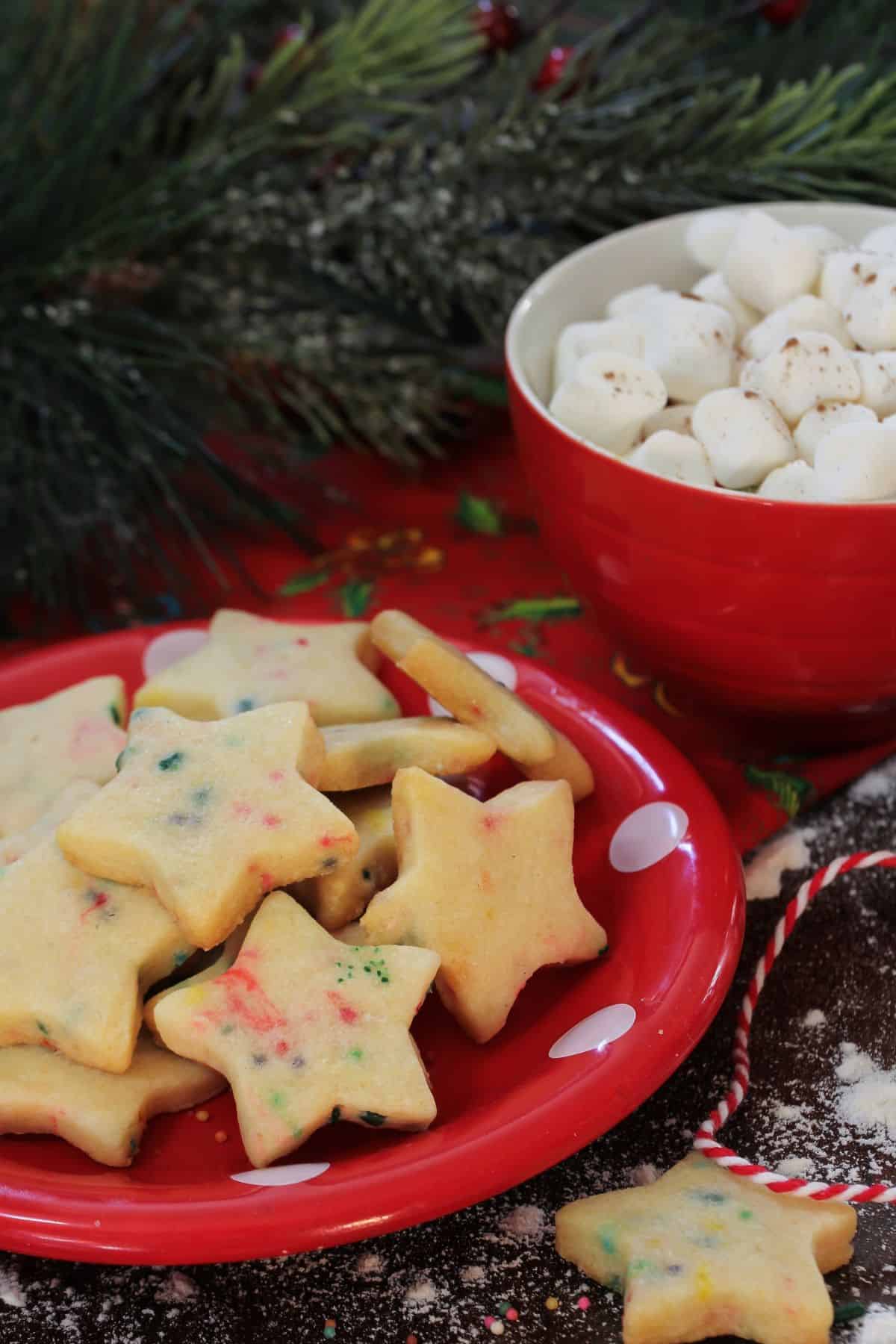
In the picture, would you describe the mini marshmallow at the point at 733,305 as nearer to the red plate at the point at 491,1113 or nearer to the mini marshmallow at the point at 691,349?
the mini marshmallow at the point at 691,349

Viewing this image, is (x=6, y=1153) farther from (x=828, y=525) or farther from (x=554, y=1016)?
(x=828, y=525)

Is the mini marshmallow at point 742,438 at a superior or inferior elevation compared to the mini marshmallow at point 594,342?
inferior

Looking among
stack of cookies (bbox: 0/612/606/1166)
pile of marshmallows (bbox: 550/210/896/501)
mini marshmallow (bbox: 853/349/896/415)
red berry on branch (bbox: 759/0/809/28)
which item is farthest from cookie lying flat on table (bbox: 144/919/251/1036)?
red berry on branch (bbox: 759/0/809/28)

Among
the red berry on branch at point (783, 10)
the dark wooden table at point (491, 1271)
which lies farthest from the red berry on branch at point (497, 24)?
the dark wooden table at point (491, 1271)

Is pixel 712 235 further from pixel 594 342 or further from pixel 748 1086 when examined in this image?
pixel 748 1086

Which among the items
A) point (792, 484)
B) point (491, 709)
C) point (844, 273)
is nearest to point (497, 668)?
point (491, 709)

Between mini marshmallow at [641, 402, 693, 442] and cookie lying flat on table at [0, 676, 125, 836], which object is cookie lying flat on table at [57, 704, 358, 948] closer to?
cookie lying flat on table at [0, 676, 125, 836]
